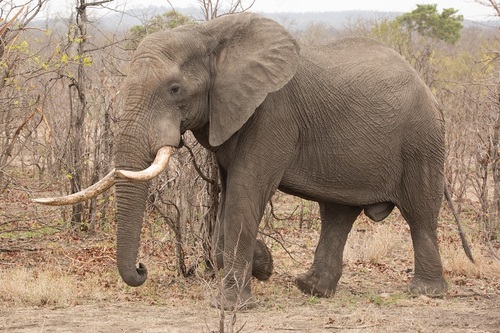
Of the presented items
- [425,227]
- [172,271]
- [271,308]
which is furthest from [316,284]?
[172,271]

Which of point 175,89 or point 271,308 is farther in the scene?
point 271,308

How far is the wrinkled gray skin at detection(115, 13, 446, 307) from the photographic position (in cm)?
682

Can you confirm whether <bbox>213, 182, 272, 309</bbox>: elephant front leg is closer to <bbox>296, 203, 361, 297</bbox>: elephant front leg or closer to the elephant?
the elephant

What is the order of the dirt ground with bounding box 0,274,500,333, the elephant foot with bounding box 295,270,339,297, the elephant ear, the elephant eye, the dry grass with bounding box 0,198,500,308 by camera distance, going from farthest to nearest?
the elephant foot with bounding box 295,270,339,297, the dry grass with bounding box 0,198,500,308, the elephant ear, the elephant eye, the dirt ground with bounding box 0,274,500,333

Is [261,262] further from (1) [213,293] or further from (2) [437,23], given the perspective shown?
(2) [437,23]

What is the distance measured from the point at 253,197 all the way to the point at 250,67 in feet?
3.34

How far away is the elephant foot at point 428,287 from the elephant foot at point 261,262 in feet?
4.26

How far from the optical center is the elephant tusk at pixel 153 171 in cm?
624

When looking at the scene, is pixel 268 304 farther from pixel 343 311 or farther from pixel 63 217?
pixel 63 217

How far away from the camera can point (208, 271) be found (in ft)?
28.0

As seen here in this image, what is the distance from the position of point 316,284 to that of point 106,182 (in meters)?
2.56

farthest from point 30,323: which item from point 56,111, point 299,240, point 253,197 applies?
point 56,111

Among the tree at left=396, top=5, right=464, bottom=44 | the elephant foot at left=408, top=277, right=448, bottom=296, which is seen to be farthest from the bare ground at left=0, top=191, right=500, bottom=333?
the tree at left=396, top=5, right=464, bottom=44

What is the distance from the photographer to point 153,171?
21.1ft
